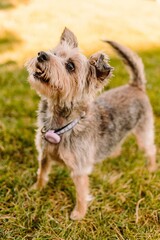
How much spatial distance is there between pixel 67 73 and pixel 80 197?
4.69ft

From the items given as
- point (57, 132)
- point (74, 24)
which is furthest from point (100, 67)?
point (74, 24)

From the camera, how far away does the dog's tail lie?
419 cm

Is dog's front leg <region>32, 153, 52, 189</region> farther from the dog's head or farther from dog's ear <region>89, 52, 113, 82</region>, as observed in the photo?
dog's ear <region>89, 52, 113, 82</region>

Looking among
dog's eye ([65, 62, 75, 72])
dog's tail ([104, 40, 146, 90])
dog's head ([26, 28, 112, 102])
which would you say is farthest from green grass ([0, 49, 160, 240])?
dog's eye ([65, 62, 75, 72])

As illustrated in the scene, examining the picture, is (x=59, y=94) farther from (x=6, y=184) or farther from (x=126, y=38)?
(x=126, y=38)

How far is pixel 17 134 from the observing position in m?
4.88

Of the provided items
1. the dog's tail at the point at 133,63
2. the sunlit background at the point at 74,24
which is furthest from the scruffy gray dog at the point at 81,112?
the sunlit background at the point at 74,24

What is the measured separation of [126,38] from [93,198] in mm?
7035

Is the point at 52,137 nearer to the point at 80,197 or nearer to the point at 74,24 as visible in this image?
the point at 80,197

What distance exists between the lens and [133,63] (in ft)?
14.2

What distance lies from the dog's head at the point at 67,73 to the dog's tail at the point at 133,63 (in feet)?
3.07

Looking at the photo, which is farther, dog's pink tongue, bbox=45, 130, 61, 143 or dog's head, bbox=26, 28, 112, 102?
dog's pink tongue, bbox=45, 130, 61, 143

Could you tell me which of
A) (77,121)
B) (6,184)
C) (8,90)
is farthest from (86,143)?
(8,90)

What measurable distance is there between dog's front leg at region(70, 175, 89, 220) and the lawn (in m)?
0.08
